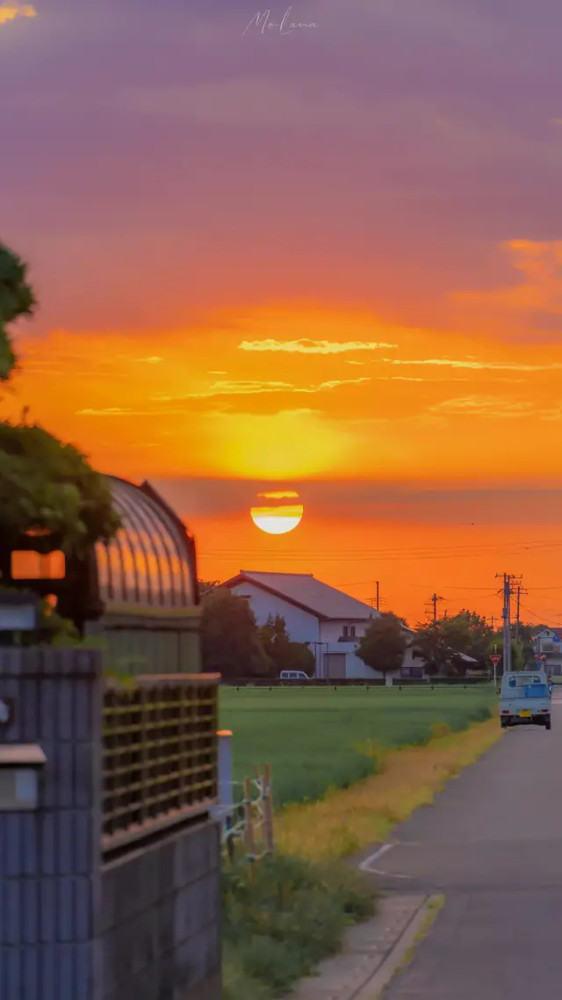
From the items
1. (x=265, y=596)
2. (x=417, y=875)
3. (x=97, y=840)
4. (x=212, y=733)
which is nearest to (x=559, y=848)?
(x=417, y=875)

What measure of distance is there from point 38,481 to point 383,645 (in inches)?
6186

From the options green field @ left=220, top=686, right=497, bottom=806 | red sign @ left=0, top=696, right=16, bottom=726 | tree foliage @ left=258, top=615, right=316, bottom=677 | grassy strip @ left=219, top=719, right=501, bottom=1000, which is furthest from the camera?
tree foliage @ left=258, top=615, right=316, bottom=677

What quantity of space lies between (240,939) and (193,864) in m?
3.20

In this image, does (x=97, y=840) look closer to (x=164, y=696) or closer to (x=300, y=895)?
(x=164, y=696)

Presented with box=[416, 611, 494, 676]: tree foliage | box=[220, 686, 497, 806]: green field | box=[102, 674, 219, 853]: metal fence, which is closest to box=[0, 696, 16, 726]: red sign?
box=[102, 674, 219, 853]: metal fence

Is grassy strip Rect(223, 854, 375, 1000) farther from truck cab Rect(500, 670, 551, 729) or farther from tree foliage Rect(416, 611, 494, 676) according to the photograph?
tree foliage Rect(416, 611, 494, 676)

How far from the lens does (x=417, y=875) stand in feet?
67.7

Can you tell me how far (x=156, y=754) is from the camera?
1027 cm

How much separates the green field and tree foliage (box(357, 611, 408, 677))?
5561 cm

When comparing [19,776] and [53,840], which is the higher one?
[19,776]

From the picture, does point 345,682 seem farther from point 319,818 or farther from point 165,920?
point 165,920

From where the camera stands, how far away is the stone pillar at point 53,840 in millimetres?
8438

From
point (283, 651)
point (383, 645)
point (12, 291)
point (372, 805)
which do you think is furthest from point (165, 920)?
point (383, 645)

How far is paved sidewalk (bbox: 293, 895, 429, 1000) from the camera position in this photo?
13.1m
